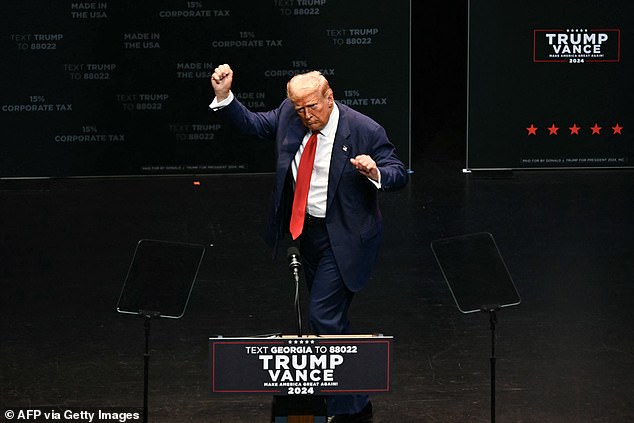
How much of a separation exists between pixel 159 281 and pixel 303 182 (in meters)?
0.79

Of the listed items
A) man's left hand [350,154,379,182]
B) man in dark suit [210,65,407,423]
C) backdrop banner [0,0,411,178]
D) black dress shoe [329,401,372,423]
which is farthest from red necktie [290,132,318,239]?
backdrop banner [0,0,411,178]

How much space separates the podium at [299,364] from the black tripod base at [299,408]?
1.02 ft

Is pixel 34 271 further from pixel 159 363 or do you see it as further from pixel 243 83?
pixel 243 83

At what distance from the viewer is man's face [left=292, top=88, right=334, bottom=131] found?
5219 millimetres

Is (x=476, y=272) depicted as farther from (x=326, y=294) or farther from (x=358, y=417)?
(x=358, y=417)

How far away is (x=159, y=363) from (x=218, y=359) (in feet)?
8.25

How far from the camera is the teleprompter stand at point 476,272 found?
519 cm

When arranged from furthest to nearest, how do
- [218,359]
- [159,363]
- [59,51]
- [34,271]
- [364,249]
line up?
[59,51]
[34,271]
[159,363]
[364,249]
[218,359]

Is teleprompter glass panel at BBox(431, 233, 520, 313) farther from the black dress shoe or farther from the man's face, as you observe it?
the black dress shoe

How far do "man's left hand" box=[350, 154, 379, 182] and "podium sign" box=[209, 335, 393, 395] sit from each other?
92 cm

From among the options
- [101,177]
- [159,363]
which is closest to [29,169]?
[101,177]

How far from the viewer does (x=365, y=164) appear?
497 cm

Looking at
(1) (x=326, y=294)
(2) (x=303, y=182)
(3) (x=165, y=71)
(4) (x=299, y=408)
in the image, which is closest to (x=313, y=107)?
(2) (x=303, y=182)

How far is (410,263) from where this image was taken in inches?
341
